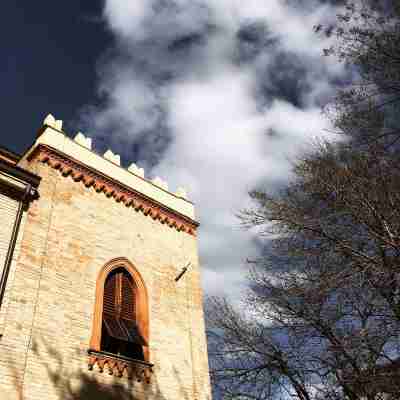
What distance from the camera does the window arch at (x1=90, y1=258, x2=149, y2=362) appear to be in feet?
32.0

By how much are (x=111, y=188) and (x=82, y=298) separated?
3.49m

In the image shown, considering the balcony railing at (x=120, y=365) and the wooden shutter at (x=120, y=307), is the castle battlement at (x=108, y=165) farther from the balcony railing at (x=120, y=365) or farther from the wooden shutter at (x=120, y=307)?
the balcony railing at (x=120, y=365)

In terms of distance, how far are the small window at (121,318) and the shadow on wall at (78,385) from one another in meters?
0.77

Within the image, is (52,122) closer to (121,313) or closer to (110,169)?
(110,169)

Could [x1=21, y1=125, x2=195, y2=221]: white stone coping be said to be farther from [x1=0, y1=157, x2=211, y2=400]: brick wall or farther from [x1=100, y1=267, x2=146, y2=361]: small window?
[x1=100, y1=267, x2=146, y2=361]: small window

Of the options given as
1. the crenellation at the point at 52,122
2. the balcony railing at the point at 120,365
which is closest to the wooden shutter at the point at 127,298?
the balcony railing at the point at 120,365

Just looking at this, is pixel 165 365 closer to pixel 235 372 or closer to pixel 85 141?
pixel 235 372

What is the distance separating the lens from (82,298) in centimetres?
970

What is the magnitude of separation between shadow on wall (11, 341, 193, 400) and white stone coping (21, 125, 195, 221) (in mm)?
5202

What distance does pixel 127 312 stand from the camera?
10.7 m

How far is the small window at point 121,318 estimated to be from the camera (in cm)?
983

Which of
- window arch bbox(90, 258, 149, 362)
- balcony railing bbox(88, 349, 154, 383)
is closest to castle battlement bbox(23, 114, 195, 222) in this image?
window arch bbox(90, 258, 149, 362)

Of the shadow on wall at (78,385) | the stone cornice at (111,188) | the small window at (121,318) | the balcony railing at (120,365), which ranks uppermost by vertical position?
the stone cornice at (111,188)

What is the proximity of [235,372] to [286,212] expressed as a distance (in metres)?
5.95
